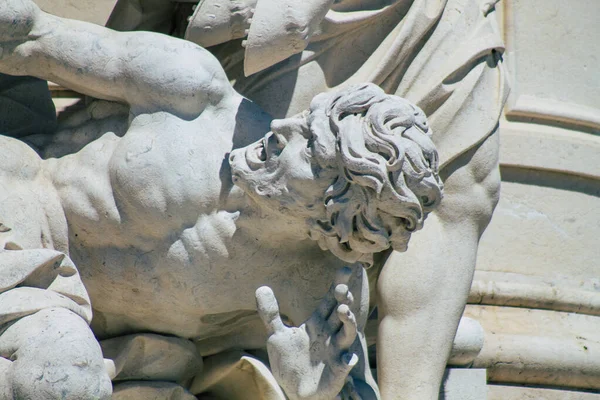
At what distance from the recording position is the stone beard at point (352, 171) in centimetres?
349

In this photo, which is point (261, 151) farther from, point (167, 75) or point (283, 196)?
point (167, 75)

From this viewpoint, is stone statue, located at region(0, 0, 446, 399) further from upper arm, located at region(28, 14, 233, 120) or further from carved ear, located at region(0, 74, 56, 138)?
carved ear, located at region(0, 74, 56, 138)

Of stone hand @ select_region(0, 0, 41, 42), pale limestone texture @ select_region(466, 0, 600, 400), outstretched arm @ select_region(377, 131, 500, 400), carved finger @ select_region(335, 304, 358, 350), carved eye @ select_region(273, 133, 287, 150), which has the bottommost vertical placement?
pale limestone texture @ select_region(466, 0, 600, 400)

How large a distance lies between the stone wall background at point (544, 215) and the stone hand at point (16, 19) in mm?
957

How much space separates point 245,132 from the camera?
3820mm

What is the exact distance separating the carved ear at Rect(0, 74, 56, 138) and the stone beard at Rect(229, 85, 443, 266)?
67 centimetres

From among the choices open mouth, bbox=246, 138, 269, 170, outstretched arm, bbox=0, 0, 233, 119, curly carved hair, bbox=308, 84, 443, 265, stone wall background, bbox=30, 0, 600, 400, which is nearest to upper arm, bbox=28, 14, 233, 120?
outstretched arm, bbox=0, 0, 233, 119

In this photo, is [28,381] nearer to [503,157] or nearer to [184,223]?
[184,223]

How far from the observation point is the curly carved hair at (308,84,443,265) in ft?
11.4

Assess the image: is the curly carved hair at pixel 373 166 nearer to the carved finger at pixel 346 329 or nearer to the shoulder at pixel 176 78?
the carved finger at pixel 346 329

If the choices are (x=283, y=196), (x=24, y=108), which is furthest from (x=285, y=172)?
(x=24, y=108)

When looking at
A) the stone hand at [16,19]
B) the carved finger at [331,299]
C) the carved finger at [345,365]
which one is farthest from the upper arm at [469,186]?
the stone hand at [16,19]

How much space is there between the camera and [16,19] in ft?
12.3

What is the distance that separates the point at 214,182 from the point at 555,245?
177 cm
